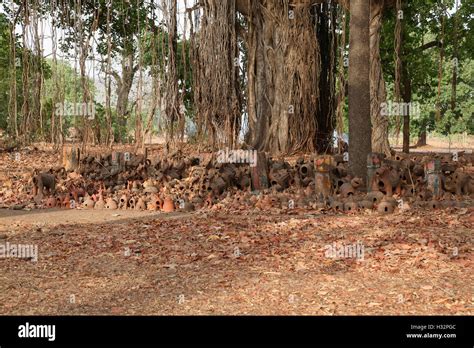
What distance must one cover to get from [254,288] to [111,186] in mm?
5357

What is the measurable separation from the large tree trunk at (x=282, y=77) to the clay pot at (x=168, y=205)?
3.78m

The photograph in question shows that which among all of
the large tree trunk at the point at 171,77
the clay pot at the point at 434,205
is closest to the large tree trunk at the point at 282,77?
the large tree trunk at the point at 171,77

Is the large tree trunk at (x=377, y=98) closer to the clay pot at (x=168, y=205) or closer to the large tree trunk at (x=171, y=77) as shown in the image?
the large tree trunk at (x=171, y=77)

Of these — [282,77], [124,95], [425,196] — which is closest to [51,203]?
[282,77]

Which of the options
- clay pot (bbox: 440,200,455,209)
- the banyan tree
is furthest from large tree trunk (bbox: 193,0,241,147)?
clay pot (bbox: 440,200,455,209)

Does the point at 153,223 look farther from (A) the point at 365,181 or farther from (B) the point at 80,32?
(B) the point at 80,32

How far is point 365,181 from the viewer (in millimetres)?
8039

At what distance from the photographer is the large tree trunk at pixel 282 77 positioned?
10891 mm

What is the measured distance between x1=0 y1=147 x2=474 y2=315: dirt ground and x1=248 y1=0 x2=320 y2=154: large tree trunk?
174 inches

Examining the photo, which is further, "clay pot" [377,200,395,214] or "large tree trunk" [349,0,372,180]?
"large tree trunk" [349,0,372,180]

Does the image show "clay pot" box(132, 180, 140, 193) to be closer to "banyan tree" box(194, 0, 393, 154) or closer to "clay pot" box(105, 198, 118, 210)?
"clay pot" box(105, 198, 118, 210)

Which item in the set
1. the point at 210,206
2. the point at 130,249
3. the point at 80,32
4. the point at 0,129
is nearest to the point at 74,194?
the point at 210,206

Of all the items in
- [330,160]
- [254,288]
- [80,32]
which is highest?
[80,32]

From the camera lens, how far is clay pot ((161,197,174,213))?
7.77 m
